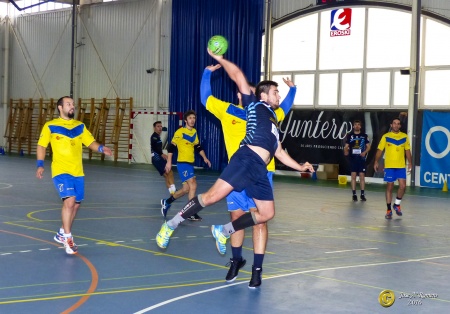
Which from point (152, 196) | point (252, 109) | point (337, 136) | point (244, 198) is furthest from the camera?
point (337, 136)

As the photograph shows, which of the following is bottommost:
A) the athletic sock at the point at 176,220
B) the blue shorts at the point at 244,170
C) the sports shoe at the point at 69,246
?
the sports shoe at the point at 69,246

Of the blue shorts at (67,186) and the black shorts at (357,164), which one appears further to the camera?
the black shorts at (357,164)

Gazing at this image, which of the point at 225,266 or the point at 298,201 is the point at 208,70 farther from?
the point at 298,201

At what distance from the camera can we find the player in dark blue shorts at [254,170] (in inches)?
315

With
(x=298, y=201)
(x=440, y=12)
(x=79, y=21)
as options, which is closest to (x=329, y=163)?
(x=440, y=12)

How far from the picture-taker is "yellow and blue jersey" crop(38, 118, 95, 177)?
1064 centimetres

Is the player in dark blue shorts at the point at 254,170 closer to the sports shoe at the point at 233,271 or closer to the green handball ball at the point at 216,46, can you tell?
the sports shoe at the point at 233,271

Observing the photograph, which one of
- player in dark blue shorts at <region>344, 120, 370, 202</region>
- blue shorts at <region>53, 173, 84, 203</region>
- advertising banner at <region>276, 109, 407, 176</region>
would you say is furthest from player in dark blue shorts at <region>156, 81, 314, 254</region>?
advertising banner at <region>276, 109, 407, 176</region>

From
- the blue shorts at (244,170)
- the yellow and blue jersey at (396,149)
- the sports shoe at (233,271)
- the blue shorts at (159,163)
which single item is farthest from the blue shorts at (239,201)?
the blue shorts at (159,163)

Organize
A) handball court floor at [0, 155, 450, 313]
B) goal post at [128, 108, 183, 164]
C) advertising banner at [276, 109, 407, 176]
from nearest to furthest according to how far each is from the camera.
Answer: handball court floor at [0, 155, 450, 313] < advertising banner at [276, 109, 407, 176] < goal post at [128, 108, 183, 164]

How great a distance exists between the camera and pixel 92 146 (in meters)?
11.0

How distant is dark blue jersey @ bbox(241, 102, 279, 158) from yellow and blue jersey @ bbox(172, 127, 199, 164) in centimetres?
731

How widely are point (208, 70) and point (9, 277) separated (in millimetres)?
3367

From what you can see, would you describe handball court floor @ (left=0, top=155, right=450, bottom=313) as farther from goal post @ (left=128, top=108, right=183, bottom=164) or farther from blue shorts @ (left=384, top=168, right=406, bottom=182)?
goal post @ (left=128, top=108, right=183, bottom=164)
